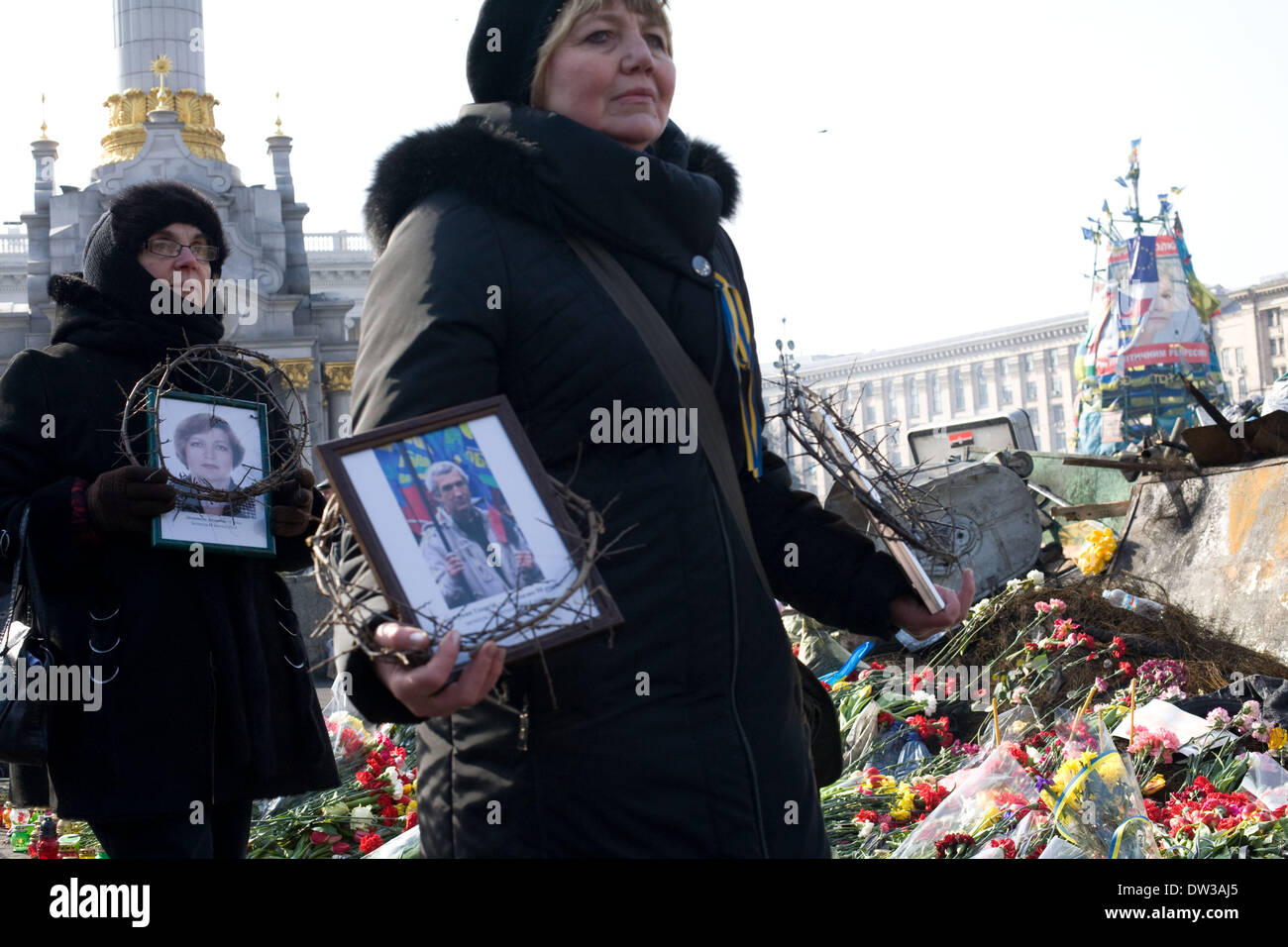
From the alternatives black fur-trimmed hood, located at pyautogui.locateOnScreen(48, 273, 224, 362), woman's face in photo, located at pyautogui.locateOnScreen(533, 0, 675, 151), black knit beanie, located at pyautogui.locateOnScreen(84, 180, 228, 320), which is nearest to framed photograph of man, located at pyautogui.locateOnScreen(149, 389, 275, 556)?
black fur-trimmed hood, located at pyautogui.locateOnScreen(48, 273, 224, 362)

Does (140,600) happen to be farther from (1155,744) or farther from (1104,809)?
(1155,744)

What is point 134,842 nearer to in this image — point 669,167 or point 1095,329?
point 669,167

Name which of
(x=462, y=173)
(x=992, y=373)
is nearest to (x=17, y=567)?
(x=462, y=173)

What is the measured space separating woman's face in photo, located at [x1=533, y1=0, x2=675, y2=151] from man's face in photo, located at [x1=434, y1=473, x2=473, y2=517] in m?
0.77

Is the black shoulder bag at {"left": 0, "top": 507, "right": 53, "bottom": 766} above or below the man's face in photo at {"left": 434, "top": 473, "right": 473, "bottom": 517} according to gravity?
below

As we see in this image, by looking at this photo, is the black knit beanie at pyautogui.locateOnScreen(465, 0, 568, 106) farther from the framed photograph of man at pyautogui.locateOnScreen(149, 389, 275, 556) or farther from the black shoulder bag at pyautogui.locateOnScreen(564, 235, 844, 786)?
the framed photograph of man at pyautogui.locateOnScreen(149, 389, 275, 556)

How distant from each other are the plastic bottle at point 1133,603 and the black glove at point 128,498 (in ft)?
17.2

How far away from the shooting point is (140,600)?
11.2ft

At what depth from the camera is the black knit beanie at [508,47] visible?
2.40m

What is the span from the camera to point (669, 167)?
2.32 meters

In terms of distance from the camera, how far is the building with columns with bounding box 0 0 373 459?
29.1 metres

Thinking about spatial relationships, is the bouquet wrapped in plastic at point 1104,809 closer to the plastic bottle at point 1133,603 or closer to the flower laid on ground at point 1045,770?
the flower laid on ground at point 1045,770

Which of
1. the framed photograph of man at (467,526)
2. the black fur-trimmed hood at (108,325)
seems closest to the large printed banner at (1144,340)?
the black fur-trimmed hood at (108,325)
